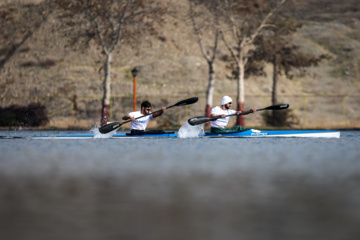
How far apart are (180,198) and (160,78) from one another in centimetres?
5843

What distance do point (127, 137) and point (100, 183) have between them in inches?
550

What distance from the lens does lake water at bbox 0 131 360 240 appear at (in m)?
6.45

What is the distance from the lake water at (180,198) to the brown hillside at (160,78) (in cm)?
4104

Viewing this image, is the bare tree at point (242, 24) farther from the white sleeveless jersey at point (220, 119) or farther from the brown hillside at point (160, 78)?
the white sleeveless jersey at point (220, 119)

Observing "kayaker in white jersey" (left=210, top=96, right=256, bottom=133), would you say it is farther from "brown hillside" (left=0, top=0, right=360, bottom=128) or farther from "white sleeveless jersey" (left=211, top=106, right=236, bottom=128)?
"brown hillside" (left=0, top=0, right=360, bottom=128)

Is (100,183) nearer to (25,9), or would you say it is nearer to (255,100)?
(255,100)

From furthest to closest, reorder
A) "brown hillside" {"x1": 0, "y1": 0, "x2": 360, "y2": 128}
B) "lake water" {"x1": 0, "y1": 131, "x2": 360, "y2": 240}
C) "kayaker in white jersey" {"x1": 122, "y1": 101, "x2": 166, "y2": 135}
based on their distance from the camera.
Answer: "brown hillside" {"x1": 0, "y1": 0, "x2": 360, "y2": 128}, "kayaker in white jersey" {"x1": 122, "y1": 101, "x2": 166, "y2": 135}, "lake water" {"x1": 0, "y1": 131, "x2": 360, "y2": 240}

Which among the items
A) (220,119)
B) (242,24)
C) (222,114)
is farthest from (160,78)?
(222,114)

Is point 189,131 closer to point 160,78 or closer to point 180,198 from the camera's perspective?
point 180,198

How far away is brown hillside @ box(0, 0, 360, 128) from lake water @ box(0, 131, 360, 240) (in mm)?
41043

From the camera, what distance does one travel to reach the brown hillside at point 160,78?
202ft

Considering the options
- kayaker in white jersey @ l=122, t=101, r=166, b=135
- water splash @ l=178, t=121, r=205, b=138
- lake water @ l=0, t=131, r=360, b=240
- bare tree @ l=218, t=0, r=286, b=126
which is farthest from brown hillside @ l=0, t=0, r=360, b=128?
lake water @ l=0, t=131, r=360, b=240

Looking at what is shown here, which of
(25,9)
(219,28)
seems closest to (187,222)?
(219,28)

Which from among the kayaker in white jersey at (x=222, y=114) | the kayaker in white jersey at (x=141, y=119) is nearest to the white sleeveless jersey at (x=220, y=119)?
the kayaker in white jersey at (x=222, y=114)
